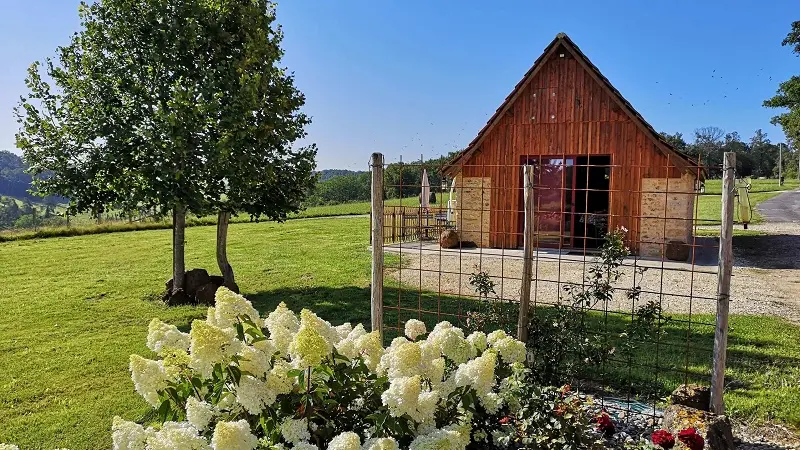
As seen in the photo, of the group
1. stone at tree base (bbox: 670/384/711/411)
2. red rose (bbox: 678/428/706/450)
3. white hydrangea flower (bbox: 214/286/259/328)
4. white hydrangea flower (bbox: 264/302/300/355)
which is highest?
white hydrangea flower (bbox: 214/286/259/328)

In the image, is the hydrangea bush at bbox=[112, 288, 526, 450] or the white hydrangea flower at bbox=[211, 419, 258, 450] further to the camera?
the hydrangea bush at bbox=[112, 288, 526, 450]

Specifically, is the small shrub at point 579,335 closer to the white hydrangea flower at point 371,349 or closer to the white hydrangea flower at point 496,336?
the white hydrangea flower at point 496,336

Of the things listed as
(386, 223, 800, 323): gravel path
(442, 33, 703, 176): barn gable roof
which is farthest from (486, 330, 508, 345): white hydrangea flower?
(442, 33, 703, 176): barn gable roof

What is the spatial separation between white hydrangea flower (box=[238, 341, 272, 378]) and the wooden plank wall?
1262cm

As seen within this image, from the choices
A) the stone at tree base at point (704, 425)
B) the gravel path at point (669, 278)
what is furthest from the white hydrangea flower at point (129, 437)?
the gravel path at point (669, 278)

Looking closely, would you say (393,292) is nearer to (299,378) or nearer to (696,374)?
(696,374)

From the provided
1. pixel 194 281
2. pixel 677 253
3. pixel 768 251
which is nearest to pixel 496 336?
pixel 194 281

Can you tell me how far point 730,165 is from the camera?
4668 millimetres

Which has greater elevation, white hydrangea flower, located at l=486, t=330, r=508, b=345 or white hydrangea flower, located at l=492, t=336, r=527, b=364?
white hydrangea flower, located at l=486, t=330, r=508, b=345

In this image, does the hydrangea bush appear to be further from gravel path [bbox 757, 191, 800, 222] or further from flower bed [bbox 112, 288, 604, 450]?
gravel path [bbox 757, 191, 800, 222]

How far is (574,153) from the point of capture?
53.8 ft

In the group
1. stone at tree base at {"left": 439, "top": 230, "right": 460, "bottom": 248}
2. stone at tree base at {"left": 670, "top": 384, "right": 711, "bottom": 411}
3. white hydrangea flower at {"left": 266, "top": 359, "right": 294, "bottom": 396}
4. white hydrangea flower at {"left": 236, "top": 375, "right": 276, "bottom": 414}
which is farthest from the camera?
stone at tree base at {"left": 439, "top": 230, "right": 460, "bottom": 248}

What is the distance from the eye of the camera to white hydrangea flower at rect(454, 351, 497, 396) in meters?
3.35

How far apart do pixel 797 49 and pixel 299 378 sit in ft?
108
